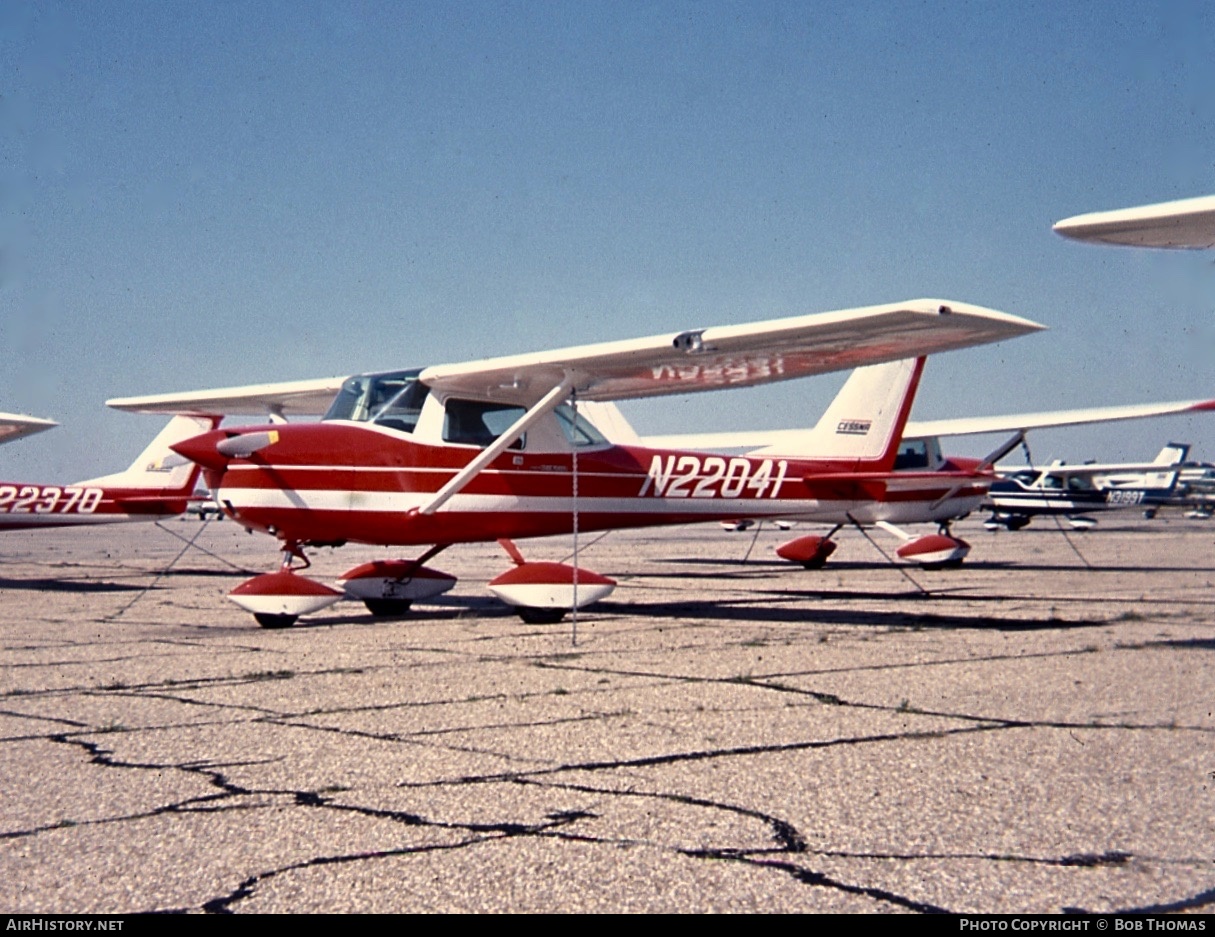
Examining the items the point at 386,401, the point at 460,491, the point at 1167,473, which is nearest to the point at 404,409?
the point at 386,401

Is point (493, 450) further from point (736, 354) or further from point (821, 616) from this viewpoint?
point (821, 616)

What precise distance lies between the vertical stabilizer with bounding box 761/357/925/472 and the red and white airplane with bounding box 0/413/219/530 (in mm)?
9921

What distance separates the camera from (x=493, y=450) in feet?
38.1

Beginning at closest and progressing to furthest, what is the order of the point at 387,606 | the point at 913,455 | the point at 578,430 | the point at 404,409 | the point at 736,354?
the point at 736,354 → the point at 404,409 → the point at 387,606 → the point at 578,430 → the point at 913,455

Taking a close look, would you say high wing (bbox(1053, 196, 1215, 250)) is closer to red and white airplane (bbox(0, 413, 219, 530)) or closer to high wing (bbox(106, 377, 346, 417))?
high wing (bbox(106, 377, 346, 417))

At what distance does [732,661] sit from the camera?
8359mm

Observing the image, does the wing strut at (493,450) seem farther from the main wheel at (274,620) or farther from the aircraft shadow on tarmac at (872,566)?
the aircraft shadow on tarmac at (872,566)

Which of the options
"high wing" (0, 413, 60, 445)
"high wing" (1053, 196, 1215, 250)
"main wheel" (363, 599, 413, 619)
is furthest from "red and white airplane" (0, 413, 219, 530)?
"high wing" (1053, 196, 1215, 250)

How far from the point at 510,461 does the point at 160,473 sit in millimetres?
11193

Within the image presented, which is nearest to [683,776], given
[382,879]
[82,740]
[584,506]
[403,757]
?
[403,757]

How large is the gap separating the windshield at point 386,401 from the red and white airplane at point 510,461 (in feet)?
0.05

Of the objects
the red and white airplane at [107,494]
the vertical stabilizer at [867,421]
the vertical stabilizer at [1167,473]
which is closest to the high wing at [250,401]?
the red and white airplane at [107,494]

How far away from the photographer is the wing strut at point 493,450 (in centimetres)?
1159

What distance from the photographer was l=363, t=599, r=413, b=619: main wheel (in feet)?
41.8
